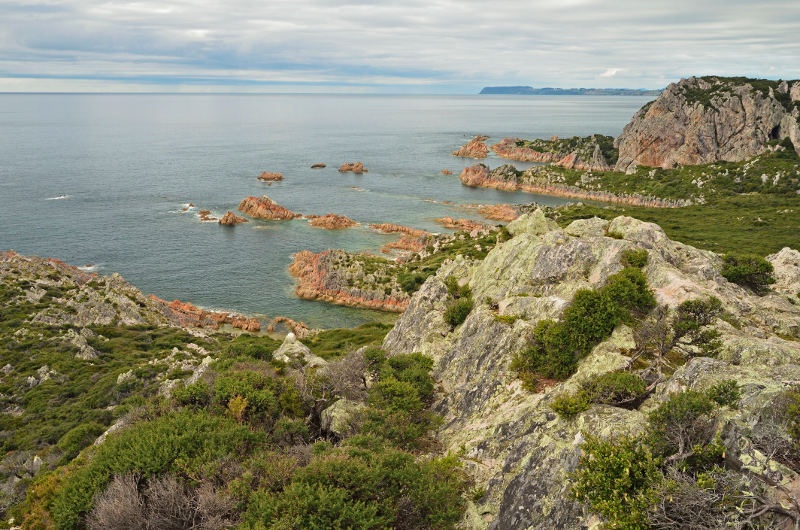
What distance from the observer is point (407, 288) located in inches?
2992

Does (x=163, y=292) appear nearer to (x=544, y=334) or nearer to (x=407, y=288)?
(x=407, y=288)

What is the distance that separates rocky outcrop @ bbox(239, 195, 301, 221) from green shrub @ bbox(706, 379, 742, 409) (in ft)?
389

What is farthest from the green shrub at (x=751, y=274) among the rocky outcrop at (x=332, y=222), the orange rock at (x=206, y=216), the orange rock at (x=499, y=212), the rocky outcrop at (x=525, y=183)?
the rocky outcrop at (x=525, y=183)

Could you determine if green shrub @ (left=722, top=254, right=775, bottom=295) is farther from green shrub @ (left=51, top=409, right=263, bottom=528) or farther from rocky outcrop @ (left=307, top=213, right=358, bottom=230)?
rocky outcrop @ (left=307, top=213, right=358, bottom=230)

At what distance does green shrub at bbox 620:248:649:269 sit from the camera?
28406 mm

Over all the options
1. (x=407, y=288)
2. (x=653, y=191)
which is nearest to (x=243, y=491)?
(x=407, y=288)

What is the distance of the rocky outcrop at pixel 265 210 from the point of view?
125 m

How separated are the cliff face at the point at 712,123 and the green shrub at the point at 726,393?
176 m

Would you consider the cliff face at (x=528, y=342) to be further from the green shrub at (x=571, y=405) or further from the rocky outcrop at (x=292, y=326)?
the rocky outcrop at (x=292, y=326)

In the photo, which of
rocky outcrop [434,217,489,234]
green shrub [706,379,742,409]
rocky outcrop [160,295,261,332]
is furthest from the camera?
rocky outcrop [434,217,489,234]

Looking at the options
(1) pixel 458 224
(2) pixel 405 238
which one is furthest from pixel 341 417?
(1) pixel 458 224

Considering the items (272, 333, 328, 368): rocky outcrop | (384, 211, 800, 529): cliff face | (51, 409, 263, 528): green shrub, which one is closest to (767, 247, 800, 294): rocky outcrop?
(384, 211, 800, 529): cliff face

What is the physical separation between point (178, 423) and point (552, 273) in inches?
938

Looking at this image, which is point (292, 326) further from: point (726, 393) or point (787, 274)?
point (726, 393)
